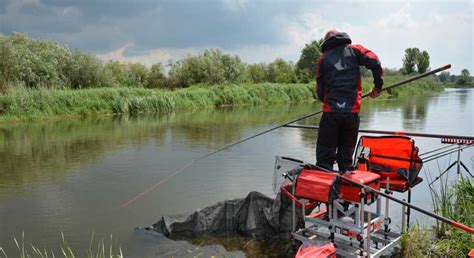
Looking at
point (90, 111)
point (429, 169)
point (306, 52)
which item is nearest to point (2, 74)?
point (90, 111)

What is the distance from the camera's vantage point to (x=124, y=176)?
7418 mm

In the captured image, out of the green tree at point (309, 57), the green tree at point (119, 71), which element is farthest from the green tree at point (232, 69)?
the green tree at point (309, 57)

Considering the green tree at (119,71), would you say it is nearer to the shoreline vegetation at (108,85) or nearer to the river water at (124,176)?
the shoreline vegetation at (108,85)

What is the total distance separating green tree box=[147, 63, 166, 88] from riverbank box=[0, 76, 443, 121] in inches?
286

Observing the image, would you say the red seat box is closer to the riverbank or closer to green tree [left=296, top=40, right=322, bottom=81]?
the riverbank

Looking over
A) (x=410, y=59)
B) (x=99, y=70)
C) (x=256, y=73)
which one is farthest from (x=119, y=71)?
(x=410, y=59)

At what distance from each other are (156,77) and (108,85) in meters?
8.70

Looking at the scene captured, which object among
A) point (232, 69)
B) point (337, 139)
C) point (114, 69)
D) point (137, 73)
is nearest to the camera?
point (337, 139)

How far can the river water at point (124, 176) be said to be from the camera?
16.1 feet

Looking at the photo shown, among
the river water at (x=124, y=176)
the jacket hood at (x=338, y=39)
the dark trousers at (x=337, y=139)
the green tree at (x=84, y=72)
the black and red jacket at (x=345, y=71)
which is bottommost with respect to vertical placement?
the river water at (x=124, y=176)

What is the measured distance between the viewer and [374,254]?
133 inches

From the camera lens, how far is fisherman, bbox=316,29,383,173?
11.9ft

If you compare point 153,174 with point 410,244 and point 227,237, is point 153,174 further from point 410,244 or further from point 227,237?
point 410,244

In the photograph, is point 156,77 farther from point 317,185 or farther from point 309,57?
point 317,185
